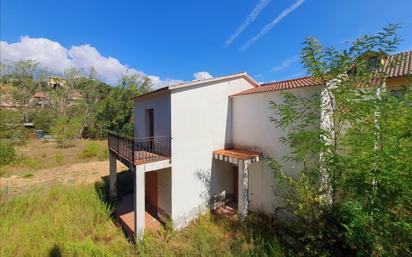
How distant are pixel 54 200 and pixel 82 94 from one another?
28374 millimetres

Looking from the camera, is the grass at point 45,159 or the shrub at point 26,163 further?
the shrub at point 26,163

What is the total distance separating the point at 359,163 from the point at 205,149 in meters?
6.07

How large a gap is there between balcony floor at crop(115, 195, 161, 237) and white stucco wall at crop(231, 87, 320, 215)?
186 inches

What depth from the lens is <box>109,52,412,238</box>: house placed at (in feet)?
26.6

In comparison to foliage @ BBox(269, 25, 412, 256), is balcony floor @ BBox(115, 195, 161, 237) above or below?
below

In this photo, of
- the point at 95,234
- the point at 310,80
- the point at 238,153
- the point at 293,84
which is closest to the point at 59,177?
the point at 95,234

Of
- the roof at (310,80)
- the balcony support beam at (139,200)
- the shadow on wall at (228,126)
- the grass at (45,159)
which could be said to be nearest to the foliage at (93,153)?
the grass at (45,159)

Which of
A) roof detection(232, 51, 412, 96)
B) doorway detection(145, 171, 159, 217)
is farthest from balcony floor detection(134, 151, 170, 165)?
roof detection(232, 51, 412, 96)

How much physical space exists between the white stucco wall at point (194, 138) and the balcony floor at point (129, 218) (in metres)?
1.20

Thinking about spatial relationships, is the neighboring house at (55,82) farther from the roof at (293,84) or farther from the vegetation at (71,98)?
the roof at (293,84)

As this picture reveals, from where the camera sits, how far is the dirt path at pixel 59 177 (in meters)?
12.8

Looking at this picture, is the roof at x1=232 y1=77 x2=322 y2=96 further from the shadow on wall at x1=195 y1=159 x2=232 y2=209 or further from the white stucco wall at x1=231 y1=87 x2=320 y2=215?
the shadow on wall at x1=195 y1=159 x2=232 y2=209

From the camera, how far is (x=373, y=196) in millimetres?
3734

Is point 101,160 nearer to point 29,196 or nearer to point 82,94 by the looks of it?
point 29,196
